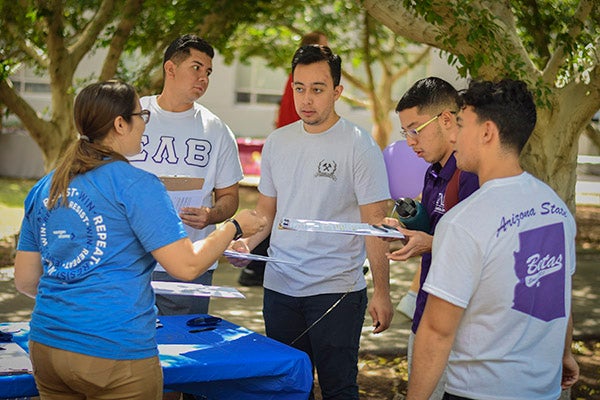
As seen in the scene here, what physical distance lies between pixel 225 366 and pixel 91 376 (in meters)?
0.73

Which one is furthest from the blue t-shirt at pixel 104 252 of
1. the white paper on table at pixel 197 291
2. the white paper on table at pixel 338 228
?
the white paper on table at pixel 197 291

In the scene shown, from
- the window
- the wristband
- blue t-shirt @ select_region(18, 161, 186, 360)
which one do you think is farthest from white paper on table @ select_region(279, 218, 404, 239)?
the window

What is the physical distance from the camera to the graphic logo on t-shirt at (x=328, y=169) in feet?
15.0

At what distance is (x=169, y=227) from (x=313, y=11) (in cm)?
1485

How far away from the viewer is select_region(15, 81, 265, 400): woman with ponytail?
3166 millimetres

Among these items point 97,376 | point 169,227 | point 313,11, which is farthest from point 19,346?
point 313,11

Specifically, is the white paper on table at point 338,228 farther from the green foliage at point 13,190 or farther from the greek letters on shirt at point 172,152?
the green foliage at point 13,190

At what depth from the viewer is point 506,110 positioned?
308cm

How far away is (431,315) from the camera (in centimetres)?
302

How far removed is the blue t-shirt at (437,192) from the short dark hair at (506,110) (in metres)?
0.78

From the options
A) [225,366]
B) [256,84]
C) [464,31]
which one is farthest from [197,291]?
[256,84]

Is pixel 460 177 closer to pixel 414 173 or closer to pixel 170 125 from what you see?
pixel 170 125

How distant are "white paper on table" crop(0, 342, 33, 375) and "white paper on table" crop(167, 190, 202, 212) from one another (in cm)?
125

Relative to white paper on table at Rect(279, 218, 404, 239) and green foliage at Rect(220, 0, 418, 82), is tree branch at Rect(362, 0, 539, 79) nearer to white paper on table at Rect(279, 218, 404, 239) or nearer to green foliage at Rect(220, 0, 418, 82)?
white paper on table at Rect(279, 218, 404, 239)
